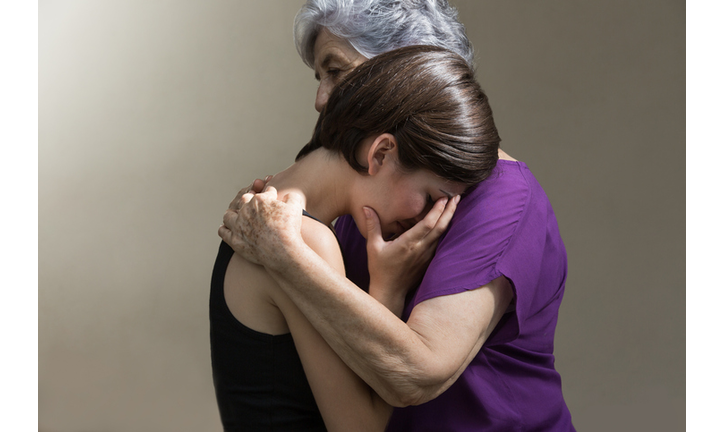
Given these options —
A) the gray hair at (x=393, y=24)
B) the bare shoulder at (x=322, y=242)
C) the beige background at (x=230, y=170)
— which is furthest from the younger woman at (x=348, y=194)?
the beige background at (x=230, y=170)

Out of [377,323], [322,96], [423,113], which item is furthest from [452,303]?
[322,96]

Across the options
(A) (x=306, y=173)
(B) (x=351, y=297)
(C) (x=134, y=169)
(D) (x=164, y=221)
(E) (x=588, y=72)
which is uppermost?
(E) (x=588, y=72)

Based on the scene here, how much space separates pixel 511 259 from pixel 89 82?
2.77 m

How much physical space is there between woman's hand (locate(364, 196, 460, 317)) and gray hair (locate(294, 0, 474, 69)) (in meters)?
0.53

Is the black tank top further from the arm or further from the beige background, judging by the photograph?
the beige background

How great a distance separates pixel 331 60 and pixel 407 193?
600 mm

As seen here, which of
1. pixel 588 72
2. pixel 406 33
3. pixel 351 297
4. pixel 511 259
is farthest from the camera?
pixel 588 72

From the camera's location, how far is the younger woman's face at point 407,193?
3.97ft

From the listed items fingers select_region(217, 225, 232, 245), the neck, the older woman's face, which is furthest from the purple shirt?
the older woman's face

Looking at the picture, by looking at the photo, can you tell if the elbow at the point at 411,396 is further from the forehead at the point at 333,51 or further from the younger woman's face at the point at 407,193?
the forehead at the point at 333,51

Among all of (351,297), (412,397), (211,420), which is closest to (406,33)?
(351,297)

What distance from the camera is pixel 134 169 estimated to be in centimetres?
319

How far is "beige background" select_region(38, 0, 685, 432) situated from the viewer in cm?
300
